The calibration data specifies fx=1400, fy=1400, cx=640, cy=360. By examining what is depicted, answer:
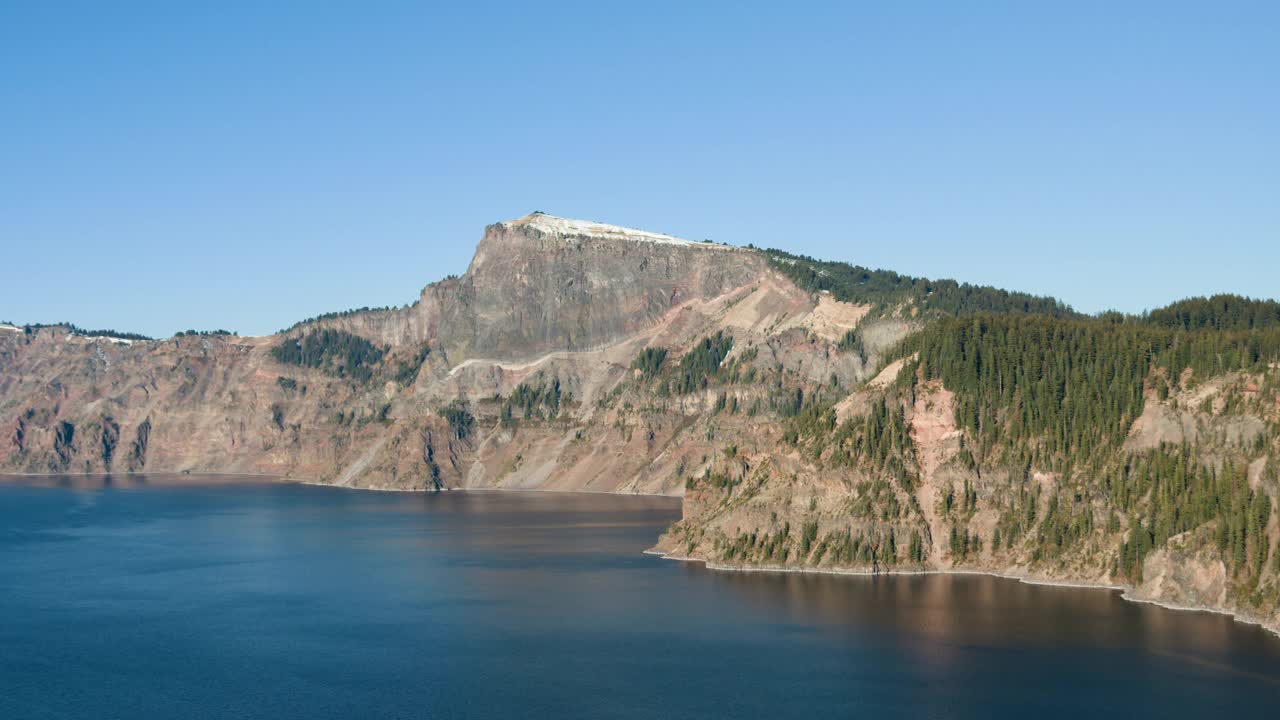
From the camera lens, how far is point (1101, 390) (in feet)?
577

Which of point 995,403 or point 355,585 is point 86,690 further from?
point 995,403

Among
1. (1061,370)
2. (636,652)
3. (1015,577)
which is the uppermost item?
(1061,370)

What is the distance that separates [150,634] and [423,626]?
96.1ft

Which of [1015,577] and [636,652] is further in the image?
[1015,577]

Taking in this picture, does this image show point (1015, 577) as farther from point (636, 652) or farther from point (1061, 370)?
point (636, 652)

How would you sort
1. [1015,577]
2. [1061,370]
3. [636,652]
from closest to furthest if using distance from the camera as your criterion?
[636,652]
[1015,577]
[1061,370]

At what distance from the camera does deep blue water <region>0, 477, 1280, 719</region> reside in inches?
4513

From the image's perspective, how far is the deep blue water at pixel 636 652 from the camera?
115 m

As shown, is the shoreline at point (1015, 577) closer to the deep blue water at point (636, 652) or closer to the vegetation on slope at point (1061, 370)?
the deep blue water at point (636, 652)

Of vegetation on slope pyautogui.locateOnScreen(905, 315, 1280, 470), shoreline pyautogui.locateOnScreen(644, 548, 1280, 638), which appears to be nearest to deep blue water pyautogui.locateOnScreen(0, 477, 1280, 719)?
shoreline pyautogui.locateOnScreen(644, 548, 1280, 638)

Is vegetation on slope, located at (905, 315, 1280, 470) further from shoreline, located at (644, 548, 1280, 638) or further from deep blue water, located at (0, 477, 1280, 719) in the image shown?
deep blue water, located at (0, 477, 1280, 719)

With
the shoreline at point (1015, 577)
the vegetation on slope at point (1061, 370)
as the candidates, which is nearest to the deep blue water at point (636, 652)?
the shoreline at point (1015, 577)

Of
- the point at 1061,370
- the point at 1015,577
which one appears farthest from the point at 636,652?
the point at 1061,370

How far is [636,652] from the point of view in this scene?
133375 millimetres
